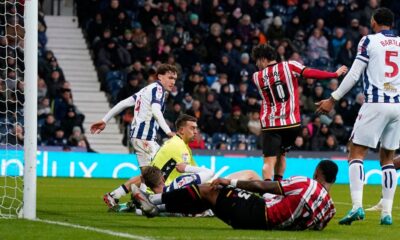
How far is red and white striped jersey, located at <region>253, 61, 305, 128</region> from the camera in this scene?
1355 centimetres

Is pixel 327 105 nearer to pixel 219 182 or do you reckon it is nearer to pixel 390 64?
pixel 390 64

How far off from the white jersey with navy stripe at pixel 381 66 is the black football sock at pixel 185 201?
2258 millimetres

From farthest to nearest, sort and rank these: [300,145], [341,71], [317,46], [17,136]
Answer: [317,46] → [300,145] → [17,136] → [341,71]

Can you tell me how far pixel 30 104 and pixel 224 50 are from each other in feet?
54.7

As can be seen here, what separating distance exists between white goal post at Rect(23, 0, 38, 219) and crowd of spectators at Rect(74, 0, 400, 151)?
13140mm

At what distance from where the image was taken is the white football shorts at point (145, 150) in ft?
45.0

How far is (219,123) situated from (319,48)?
471 centimetres

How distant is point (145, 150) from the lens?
1373cm

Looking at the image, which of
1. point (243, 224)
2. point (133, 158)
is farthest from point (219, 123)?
point (243, 224)

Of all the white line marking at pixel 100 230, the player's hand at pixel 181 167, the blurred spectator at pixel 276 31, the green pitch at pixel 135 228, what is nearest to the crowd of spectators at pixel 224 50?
the blurred spectator at pixel 276 31

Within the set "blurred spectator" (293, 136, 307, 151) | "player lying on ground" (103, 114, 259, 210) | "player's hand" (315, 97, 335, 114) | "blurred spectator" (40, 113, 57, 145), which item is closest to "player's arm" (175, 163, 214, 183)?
"player lying on ground" (103, 114, 259, 210)

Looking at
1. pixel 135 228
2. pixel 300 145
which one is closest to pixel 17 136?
pixel 135 228

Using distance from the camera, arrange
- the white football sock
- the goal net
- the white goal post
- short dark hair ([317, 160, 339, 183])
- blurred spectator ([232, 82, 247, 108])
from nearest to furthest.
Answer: short dark hair ([317, 160, 339, 183])
the white goal post
the goal net
the white football sock
blurred spectator ([232, 82, 247, 108])

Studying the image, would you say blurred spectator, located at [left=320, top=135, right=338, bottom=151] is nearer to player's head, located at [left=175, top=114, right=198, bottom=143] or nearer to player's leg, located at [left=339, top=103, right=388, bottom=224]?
player's head, located at [left=175, top=114, right=198, bottom=143]
